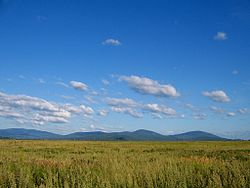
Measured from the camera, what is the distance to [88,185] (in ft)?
31.6

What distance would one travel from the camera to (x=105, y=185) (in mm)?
9828

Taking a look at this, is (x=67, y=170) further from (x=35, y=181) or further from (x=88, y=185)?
(x=88, y=185)

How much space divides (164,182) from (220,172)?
1.90 meters

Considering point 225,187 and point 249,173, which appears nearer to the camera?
point 225,187

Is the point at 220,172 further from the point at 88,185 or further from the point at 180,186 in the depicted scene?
the point at 88,185

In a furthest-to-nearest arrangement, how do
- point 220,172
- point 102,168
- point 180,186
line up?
point 102,168
point 220,172
point 180,186

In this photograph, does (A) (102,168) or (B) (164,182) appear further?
(A) (102,168)

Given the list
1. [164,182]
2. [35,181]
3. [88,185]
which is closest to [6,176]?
[35,181]

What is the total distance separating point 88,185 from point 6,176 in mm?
2757

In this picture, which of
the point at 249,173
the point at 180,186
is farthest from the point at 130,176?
the point at 249,173

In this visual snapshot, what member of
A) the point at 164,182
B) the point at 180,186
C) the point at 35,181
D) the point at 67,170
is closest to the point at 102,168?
the point at 67,170

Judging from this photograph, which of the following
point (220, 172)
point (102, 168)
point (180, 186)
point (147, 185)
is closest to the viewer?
point (180, 186)

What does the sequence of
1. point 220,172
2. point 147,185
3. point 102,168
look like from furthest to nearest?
1. point 102,168
2. point 220,172
3. point 147,185

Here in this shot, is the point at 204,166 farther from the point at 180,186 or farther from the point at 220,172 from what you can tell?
the point at 180,186
